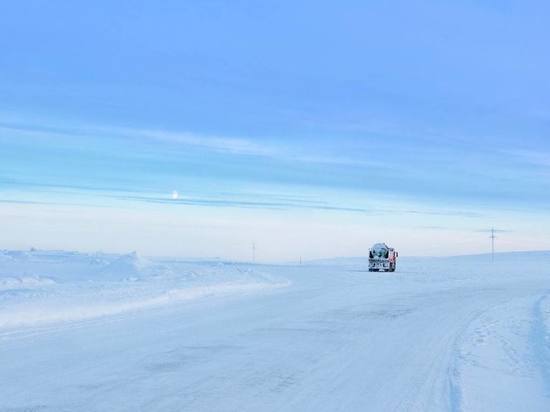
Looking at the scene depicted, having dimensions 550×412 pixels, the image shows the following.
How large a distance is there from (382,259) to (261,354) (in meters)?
46.1

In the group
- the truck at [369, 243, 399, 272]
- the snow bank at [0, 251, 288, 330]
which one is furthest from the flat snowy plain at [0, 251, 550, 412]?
the truck at [369, 243, 399, 272]

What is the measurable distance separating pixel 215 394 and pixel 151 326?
7.22m

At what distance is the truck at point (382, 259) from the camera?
57094 millimetres

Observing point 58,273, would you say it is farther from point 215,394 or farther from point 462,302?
point 215,394

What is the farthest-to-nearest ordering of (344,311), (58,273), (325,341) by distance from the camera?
(58,273)
(344,311)
(325,341)

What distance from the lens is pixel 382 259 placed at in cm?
5712

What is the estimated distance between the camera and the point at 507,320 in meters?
19.1

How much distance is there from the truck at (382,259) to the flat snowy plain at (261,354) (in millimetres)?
33106

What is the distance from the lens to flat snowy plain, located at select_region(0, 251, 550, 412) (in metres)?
8.48

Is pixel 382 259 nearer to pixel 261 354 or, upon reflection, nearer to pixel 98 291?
pixel 98 291

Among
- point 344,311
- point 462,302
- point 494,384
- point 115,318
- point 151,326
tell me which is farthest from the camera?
point 462,302

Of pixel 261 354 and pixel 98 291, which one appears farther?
pixel 98 291

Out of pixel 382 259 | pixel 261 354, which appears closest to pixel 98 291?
pixel 261 354

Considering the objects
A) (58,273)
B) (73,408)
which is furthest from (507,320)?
(58,273)
